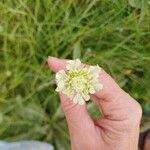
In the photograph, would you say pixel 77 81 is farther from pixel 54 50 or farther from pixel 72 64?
pixel 54 50

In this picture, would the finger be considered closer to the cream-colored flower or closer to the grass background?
the cream-colored flower

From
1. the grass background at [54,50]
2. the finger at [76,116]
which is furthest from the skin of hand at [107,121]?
the grass background at [54,50]

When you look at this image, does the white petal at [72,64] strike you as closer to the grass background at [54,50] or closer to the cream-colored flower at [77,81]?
the cream-colored flower at [77,81]

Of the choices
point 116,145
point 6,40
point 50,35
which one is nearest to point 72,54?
point 50,35

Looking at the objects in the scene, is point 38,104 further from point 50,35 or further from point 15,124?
point 50,35

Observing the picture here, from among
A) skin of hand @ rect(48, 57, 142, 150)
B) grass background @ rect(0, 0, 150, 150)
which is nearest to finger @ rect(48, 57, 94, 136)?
skin of hand @ rect(48, 57, 142, 150)

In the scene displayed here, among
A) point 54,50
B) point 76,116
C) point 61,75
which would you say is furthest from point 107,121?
point 54,50
